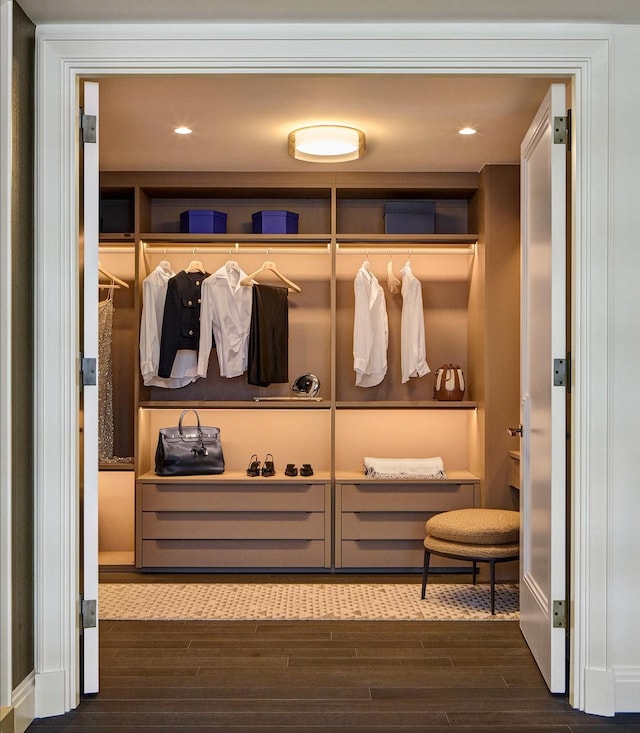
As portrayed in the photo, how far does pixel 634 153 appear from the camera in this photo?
9.55 ft

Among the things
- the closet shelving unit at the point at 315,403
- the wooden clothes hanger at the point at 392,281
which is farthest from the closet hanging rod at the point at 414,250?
the wooden clothes hanger at the point at 392,281

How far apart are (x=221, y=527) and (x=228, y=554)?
0.17 meters

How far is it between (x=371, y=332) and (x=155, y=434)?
167cm

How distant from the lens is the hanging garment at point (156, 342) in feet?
16.9

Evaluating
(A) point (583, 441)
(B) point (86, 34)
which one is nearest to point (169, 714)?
(A) point (583, 441)

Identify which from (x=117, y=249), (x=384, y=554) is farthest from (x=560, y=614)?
(x=117, y=249)

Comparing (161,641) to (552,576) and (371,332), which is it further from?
(371,332)

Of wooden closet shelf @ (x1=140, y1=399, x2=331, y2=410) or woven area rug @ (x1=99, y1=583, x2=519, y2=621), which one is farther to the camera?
wooden closet shelf @ (x1=140, y1=399, x2=331, y2=410)

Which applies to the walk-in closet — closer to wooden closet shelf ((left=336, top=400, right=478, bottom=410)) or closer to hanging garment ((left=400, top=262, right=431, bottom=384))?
wooden closet shelf ((left=336, top=400, right=478, bottom=410))

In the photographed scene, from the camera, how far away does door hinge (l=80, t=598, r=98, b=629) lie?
299 cm

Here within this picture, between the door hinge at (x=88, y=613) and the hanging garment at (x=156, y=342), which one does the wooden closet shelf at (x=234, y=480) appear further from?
the door hinge at (x=88, y=613)

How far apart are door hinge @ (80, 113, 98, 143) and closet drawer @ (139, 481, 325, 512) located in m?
2.53

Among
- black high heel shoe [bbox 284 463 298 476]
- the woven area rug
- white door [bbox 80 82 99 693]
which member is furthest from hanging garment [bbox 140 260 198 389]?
white door [bbox 80 82 99 693]

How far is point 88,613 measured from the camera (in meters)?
2.99
